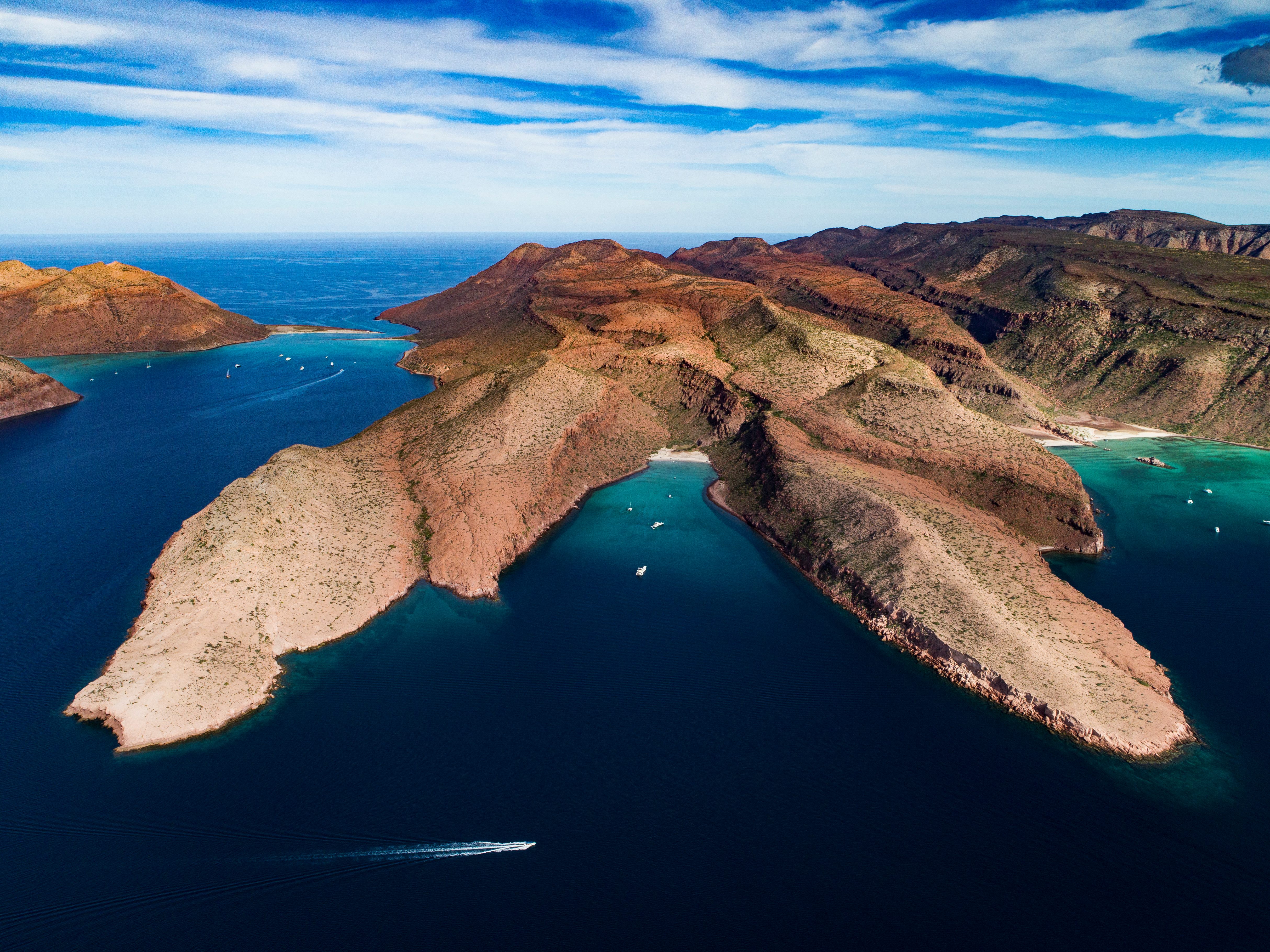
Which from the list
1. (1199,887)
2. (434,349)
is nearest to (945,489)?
(1199,887)

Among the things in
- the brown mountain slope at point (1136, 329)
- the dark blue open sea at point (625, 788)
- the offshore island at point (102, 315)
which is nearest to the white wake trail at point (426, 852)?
the dark blue open sea at point (625, 788)

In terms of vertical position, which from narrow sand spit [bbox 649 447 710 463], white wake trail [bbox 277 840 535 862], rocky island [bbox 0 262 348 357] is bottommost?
white wake trail [bbox 277 840 535 862]

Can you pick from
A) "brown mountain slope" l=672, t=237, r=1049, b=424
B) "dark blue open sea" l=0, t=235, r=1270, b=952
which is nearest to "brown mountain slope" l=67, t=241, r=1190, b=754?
"dark blue open sea" l=0, t=235, r=1270, b=952

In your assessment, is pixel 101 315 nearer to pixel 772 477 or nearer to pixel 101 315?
pixel 101 315

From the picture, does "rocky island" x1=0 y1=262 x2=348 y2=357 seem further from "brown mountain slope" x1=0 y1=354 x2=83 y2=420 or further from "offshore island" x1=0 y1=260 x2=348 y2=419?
"brown mountain slope" x1=0 y1=354 x2=83 y2=420

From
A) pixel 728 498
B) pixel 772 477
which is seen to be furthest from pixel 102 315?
pixel 772 477

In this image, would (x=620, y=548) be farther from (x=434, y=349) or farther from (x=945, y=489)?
(x=434, y=349)
